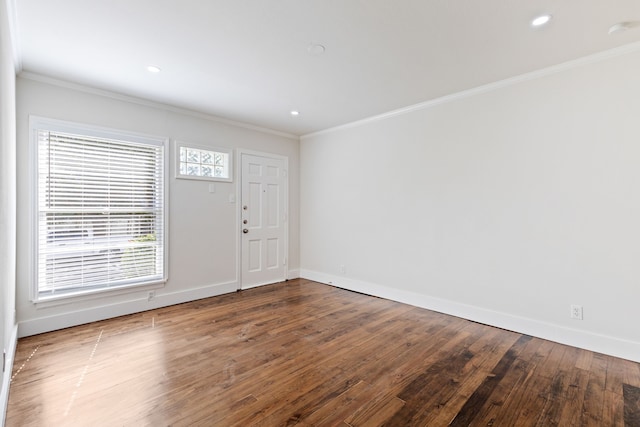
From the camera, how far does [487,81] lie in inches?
125

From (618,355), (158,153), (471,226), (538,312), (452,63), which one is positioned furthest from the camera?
(158,153)

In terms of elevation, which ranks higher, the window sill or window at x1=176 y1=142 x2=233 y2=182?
window at x1=176 y1=142 x2=233 y2=182

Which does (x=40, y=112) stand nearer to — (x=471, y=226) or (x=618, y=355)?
(x=471, y=226)

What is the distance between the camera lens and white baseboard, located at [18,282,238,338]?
300 centimetres

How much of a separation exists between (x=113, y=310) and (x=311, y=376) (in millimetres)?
2677

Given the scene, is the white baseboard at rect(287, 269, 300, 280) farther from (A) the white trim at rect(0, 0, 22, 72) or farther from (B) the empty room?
(A) the white trim at rect(0, 0, 22, 72)

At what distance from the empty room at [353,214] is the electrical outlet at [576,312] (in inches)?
0.6

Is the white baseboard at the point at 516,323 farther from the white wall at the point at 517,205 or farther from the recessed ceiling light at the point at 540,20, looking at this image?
the recessed ceiling light at the point at 540,20

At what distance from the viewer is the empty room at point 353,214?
2.02m

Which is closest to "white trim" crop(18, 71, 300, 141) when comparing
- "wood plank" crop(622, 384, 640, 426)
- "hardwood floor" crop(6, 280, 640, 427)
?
"hardwood floor" crop(6, 280, 640, 427)

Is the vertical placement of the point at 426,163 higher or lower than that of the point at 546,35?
lower

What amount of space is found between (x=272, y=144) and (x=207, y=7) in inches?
122

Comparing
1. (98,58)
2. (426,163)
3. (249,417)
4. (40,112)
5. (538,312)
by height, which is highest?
(98,58)

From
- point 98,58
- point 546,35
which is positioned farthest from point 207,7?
point 546,35
